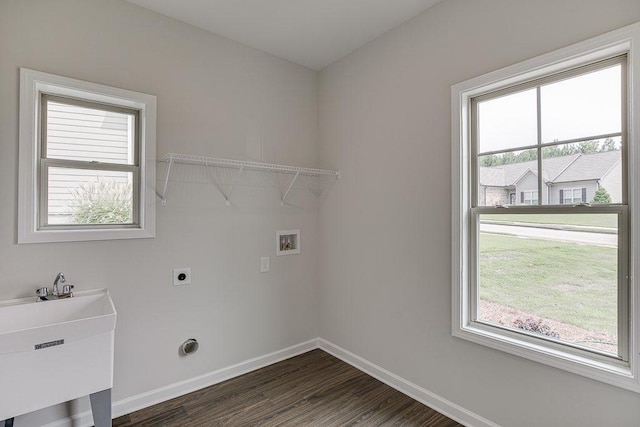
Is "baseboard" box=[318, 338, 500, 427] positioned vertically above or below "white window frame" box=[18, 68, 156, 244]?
below

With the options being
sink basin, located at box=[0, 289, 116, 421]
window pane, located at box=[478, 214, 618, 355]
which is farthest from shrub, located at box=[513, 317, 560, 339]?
sink basin, located at box=[0, 289, 116, 421]

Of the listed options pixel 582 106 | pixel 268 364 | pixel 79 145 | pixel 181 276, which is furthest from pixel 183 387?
pixel 582 106

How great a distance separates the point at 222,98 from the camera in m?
2.49

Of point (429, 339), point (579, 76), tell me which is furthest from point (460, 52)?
point (429, 339)

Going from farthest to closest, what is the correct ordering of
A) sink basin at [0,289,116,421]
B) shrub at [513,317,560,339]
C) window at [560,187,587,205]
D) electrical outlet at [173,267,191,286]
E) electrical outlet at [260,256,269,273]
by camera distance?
electrical outlet at [260,256,269,273] < electrical outlet at [173,267,191,286] < shrub at [513,317,560,339] < window at [560,187,587,205] < sink basin at [0,289,116,421]

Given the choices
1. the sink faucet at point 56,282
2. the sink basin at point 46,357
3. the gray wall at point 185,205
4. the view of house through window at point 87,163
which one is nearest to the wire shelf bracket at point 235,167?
the gray wall at point 185,205

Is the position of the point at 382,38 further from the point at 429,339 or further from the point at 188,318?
the point at 188,318

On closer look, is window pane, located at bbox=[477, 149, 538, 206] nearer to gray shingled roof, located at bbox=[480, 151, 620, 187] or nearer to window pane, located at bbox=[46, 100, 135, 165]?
gray shingled roof, located at bbox=[480, 151, 620, 187]

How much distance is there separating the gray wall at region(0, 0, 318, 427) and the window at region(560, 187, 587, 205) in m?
1.95

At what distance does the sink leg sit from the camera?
1597 millimetres

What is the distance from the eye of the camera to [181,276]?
7.50 feet

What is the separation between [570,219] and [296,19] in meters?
2.14

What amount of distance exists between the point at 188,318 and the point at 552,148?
2552mm

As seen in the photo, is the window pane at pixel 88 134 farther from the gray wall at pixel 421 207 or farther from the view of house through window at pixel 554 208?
the view of house through window at pixel 554 208
